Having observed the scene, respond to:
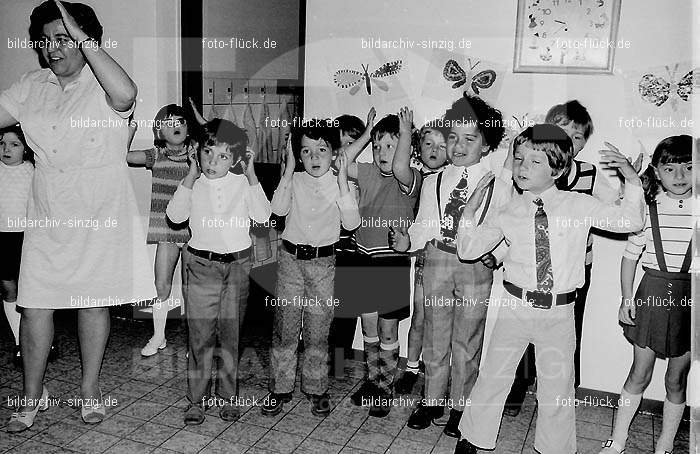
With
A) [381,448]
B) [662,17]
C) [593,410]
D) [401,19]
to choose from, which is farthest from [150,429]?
[662,17]

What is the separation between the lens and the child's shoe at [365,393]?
3246 millimetres

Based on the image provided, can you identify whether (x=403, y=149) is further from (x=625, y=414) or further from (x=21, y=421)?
(x=21, y=421)

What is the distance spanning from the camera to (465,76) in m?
3.43

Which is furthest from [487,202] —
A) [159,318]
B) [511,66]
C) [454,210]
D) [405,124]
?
[159,318]

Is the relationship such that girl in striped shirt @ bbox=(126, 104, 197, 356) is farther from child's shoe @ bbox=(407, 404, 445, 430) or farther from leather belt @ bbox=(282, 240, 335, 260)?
child's shoe @ bbox=(407, 404, 445, 430)

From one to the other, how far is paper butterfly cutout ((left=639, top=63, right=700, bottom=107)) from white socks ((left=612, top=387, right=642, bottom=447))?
128 cm

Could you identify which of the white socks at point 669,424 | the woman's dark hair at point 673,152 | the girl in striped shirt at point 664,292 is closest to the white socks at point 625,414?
the girl in striped shirt at point 664,292

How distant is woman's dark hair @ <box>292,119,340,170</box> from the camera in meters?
2.96

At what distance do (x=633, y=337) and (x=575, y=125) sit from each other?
100 cm

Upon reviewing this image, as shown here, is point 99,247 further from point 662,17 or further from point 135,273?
point 662,17

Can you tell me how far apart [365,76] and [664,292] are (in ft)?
5.82

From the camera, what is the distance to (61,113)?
2.77m

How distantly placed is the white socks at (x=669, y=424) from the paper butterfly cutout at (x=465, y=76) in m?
1.62

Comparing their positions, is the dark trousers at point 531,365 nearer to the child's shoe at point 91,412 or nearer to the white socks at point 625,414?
the white socks at point 625,414
